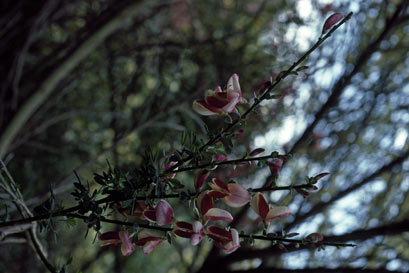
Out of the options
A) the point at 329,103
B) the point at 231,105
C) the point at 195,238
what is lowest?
the point at 195,238

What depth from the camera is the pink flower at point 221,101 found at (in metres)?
0.41

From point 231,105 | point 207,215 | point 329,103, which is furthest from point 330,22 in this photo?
point 329,103

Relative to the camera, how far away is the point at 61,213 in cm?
40

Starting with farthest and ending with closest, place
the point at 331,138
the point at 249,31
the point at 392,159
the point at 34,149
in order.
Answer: the point at 249,31 < the point at 34,149 < the point at 331,138 < the point at 392,159

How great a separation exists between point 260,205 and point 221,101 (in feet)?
0.38

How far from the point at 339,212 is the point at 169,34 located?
1166mm

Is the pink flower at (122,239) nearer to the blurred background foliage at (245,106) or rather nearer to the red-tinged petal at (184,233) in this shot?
the red-tinged petal at (184,233)

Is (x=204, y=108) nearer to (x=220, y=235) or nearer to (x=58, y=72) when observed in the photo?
(x=220, y=235)

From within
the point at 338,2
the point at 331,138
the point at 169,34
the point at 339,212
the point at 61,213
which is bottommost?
the point at 61,213

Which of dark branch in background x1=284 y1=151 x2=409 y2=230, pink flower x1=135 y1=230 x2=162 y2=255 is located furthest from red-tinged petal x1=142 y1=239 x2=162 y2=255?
dark branch in background x1=284 y1=151 x2=409 y2=230

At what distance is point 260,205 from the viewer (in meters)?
0.42

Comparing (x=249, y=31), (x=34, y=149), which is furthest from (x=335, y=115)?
(x=34, y=149)

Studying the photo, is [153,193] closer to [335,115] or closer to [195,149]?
[195,149]

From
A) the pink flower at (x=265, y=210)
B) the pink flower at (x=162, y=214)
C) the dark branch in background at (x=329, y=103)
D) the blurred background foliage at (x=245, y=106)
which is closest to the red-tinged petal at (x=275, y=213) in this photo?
the pink flower at (x=265, y=210)
